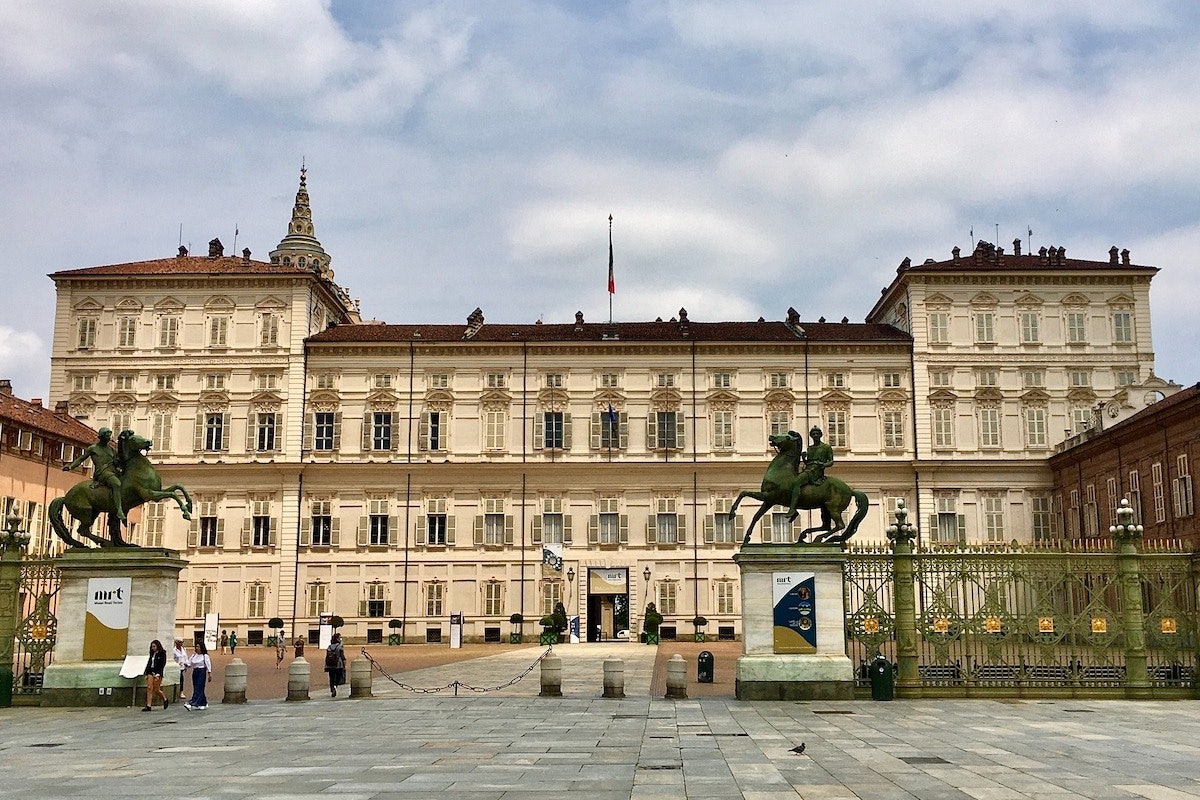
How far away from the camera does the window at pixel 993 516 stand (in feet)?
183

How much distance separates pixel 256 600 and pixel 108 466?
3313 cm

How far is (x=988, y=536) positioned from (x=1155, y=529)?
38.9ft

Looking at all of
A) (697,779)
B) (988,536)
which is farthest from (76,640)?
(988,536)

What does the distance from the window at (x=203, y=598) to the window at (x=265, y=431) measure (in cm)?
727

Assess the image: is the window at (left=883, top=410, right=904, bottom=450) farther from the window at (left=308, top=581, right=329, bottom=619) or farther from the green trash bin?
the green trash bin

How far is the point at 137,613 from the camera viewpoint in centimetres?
2305

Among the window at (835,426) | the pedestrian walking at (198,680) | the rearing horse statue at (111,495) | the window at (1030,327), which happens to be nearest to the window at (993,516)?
the window at (835,426)

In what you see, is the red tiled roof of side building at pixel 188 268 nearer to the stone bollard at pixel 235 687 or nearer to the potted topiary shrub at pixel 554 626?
the potted topiary shrub at pixel 554 626

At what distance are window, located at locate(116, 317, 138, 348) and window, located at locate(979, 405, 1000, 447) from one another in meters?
44.0

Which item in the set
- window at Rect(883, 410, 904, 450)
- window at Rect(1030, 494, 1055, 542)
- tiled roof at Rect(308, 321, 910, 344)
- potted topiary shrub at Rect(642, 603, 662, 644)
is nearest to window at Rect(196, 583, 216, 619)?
tiled roof at Rect(308, 321, 910, 344)

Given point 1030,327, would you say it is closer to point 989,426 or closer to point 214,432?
point 989,426

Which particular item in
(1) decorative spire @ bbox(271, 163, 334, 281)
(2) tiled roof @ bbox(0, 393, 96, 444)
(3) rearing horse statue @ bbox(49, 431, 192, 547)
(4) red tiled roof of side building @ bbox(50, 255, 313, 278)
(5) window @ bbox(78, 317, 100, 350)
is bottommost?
(3) rearing horse statue @ bbox(49, 431, 192, 547)

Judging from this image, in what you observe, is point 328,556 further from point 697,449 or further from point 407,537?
point 697,449

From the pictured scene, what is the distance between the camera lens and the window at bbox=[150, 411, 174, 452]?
5653 cm
